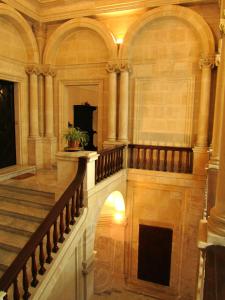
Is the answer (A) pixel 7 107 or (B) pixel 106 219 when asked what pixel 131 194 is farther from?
(A) pixel 7 107

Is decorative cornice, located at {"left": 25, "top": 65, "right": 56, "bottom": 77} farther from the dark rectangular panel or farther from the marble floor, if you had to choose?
the marble floor

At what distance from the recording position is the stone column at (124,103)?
271 inches

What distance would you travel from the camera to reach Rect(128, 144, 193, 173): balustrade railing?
6.55m

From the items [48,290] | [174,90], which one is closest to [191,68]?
[174,90]

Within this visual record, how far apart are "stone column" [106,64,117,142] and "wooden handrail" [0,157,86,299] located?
308cm

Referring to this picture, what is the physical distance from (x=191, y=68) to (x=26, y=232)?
5.53m

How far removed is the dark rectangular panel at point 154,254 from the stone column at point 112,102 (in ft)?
9.18

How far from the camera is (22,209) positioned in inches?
190

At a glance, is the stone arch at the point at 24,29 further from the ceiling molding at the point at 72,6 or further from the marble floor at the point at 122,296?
the marble floor at the point at 122,296

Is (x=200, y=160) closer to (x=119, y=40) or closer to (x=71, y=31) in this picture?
(x=119, y=40)

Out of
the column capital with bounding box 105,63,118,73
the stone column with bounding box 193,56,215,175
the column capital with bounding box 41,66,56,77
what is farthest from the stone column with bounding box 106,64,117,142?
the stone column with bounding box 193,56,215,175

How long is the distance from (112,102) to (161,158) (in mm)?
2138

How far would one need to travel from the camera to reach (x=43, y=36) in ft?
25.5

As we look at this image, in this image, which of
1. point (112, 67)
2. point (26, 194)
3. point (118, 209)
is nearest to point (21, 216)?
point (26, 194)
